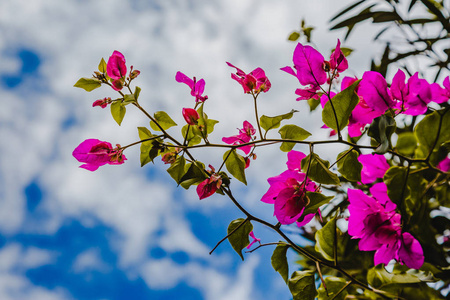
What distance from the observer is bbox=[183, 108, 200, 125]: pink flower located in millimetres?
473

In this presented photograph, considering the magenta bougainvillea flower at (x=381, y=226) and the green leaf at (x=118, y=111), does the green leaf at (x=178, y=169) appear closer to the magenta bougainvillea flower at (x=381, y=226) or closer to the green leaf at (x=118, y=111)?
the green leaf at (x=118, y=111)

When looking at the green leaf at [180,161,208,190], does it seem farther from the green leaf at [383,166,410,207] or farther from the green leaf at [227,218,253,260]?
the green leaf at [383,166,410,207]

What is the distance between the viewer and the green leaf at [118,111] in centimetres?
50

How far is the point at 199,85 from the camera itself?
53 cm

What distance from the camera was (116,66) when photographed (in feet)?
1.63

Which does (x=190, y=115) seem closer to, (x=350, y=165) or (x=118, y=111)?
(x=118, y=111)

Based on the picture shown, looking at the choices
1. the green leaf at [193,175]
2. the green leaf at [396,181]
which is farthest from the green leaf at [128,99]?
the green leaf at [396,181]

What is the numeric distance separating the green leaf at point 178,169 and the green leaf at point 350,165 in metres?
0.22

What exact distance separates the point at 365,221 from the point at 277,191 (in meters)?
0.12

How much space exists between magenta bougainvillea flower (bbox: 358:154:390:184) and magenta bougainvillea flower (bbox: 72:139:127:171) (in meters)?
0.35

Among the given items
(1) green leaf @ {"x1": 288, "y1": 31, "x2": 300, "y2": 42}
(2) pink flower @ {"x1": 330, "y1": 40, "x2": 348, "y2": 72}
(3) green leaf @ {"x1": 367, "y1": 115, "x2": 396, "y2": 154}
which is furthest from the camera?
(1) green leaf @ {"x1": 288, "y1": 31, "x2": 300, "y2": 42}

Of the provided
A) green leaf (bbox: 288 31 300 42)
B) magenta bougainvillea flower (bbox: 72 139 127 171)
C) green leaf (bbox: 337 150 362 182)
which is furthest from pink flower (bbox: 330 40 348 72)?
green leaf (bbox: 288 31 300 42)

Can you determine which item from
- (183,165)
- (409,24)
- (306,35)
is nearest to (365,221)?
(183,165)

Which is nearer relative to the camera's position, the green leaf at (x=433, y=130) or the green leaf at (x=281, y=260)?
the green leaf at (x=433, y=130)
